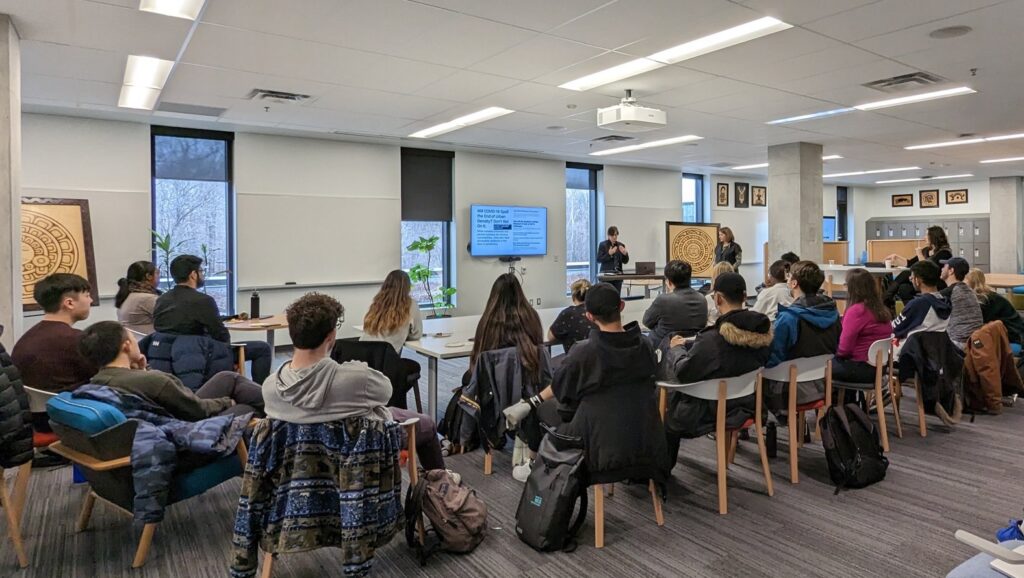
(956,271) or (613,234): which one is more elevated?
(613,234)

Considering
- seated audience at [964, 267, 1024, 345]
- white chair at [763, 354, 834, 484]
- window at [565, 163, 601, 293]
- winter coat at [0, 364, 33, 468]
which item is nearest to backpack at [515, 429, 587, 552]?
white chair at [763, 354, 834, 484]

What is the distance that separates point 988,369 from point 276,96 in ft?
21.5

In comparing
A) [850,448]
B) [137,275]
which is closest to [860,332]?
[850,448]

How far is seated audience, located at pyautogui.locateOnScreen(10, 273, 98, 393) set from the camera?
319 centimetres

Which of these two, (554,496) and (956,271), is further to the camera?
(956,271)

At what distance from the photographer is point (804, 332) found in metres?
3.59

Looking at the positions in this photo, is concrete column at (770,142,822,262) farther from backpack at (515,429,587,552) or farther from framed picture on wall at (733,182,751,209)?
backpack at (515,429,587,552)

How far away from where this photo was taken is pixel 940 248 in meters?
7.11

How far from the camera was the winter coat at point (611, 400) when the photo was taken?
2.75m

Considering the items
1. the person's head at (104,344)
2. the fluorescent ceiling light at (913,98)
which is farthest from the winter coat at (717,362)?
the fluorescent ceiling light at (913,98)

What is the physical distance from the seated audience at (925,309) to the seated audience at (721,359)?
2.05 m

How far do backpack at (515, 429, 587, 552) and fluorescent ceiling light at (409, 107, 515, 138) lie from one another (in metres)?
4.67

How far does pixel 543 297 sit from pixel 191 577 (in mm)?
8338

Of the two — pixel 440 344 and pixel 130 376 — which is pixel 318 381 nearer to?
pixel 130 376
